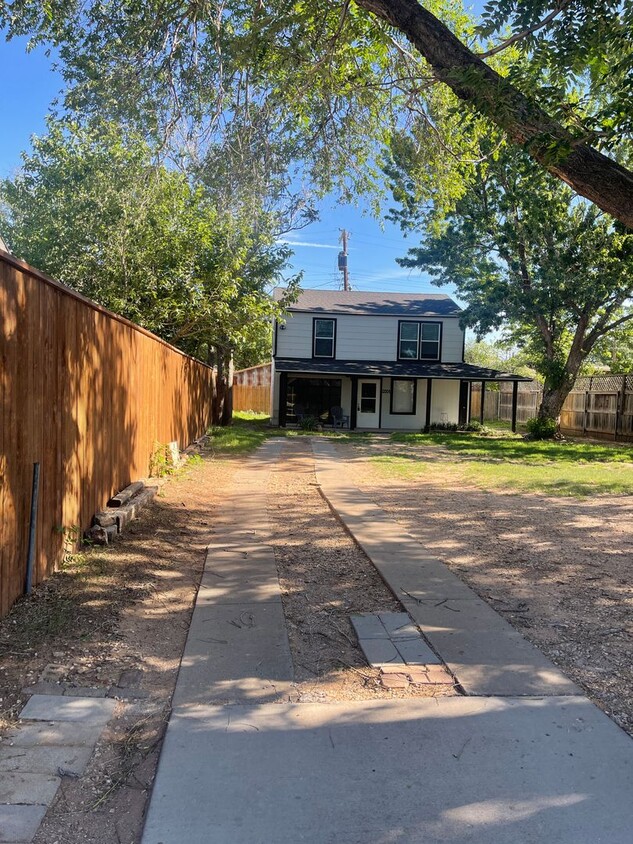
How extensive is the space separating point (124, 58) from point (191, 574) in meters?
6.40

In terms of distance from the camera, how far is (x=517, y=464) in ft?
47.9

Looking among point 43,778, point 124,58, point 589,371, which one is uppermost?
point 124,58

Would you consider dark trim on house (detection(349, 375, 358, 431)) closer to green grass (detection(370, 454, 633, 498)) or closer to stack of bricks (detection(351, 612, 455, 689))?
green grass (detection(370, 454, 633, 498))

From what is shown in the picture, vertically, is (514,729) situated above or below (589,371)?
below

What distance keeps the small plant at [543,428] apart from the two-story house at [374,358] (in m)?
4.86

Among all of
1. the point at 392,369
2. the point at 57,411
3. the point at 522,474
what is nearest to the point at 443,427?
the point at 392,369

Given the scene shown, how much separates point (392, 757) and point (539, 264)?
60.3ft

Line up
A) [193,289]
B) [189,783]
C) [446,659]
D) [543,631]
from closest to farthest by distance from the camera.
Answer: [189,783], [446,659], [543,631], [193,289]

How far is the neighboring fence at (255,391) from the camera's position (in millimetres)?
39031

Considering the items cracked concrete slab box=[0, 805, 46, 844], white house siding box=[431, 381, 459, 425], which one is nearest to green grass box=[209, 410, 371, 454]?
white house siding box=[431, 381, 459, 425]

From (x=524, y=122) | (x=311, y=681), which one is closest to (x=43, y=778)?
(x=311, y=681)

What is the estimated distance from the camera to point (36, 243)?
1417cm

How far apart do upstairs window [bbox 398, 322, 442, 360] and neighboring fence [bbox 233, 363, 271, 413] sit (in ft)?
45.8

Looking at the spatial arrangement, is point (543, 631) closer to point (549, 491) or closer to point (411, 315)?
point (549, 491)
